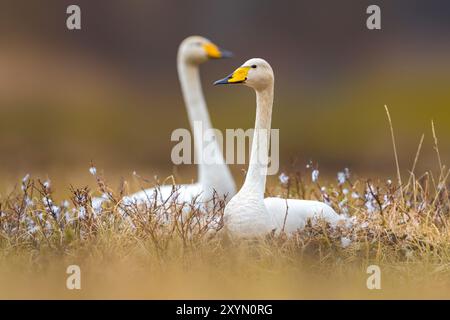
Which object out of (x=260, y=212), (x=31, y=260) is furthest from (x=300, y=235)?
(x=31, y=260)

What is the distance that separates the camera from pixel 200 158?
9.34 metres

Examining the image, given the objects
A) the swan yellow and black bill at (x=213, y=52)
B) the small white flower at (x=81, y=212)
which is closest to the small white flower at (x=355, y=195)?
the small white flower at (x=81, y=212)

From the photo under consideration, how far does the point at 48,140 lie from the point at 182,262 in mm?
12537

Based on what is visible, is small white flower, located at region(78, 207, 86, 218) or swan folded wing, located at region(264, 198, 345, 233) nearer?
swan folded wing, located at region(264, 198, 345, 233)

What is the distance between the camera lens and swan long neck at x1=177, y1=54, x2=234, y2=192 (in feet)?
29.9

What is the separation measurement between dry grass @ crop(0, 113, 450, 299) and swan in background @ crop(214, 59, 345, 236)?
0.09 m

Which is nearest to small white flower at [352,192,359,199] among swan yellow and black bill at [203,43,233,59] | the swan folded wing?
the swan folded wing

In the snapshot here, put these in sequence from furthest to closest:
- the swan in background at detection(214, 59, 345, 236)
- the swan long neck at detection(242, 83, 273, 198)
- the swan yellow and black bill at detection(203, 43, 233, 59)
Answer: the swan yellow and black bill at detection(203, 43, 233, 59), the swan long neck at detection(242, 83, 273, 198), the swan in background at detection(214, 59, 345, 236)

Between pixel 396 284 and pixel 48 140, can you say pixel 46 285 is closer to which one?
pixel 396 284

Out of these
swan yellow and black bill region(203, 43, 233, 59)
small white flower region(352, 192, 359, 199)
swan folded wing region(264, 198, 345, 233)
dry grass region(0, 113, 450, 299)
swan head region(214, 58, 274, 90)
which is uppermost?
swan yellow and black bill region(203, 43, 233, 59)

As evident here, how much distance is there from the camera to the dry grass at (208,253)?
5297mm

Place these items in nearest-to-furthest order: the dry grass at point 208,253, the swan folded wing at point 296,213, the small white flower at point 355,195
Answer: the dry grass at point 208,253
the swan folded wing at point 296,213
the small white flower at point 355,195

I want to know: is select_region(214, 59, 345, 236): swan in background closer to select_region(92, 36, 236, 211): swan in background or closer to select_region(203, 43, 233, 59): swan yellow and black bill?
select_region(92, 36, 236, 211): swan in background

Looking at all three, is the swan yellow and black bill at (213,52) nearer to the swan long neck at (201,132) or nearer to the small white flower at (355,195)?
the swan long neck at (201,132)
